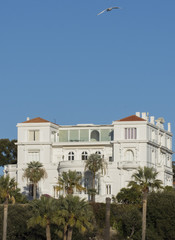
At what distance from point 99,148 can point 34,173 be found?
12.6 m

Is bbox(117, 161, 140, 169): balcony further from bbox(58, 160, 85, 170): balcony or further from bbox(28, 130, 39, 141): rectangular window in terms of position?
bbox(28, 130, 39, 141): rectangular window

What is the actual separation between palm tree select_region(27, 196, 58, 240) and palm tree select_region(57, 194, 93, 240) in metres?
0.91

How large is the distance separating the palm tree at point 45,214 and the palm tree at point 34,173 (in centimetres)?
3010

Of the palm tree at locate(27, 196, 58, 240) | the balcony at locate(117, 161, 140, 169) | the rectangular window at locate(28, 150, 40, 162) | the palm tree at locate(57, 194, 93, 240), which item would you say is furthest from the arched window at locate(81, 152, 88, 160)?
the palm tree at locate(57, 194, 93, 240)

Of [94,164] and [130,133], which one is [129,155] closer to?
[130,133]

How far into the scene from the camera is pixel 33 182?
12575cm

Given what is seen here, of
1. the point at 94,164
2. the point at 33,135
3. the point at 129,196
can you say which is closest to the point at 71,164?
the point at 94,164

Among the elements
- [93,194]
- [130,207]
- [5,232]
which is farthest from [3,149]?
[5,232]

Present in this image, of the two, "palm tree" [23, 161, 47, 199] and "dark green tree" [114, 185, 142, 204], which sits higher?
"palm tree" [23, 161, 47, 199]

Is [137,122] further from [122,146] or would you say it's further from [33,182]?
[33,182]

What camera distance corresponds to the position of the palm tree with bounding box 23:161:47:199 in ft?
409

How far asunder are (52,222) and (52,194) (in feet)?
123

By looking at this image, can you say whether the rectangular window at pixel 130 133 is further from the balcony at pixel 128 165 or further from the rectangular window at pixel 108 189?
the rectangular window at pixel 108 189

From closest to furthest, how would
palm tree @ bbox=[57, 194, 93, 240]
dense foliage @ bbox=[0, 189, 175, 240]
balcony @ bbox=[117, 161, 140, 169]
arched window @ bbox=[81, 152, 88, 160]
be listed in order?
palm tree @ bbox=[57, 194, 93, 240], dense foliage @ bbox=[0, 189, 175, 240], balcony @ bbox=[117, 161, 140, 169], arched window @ bbox=[81, 152, 88, 160]
